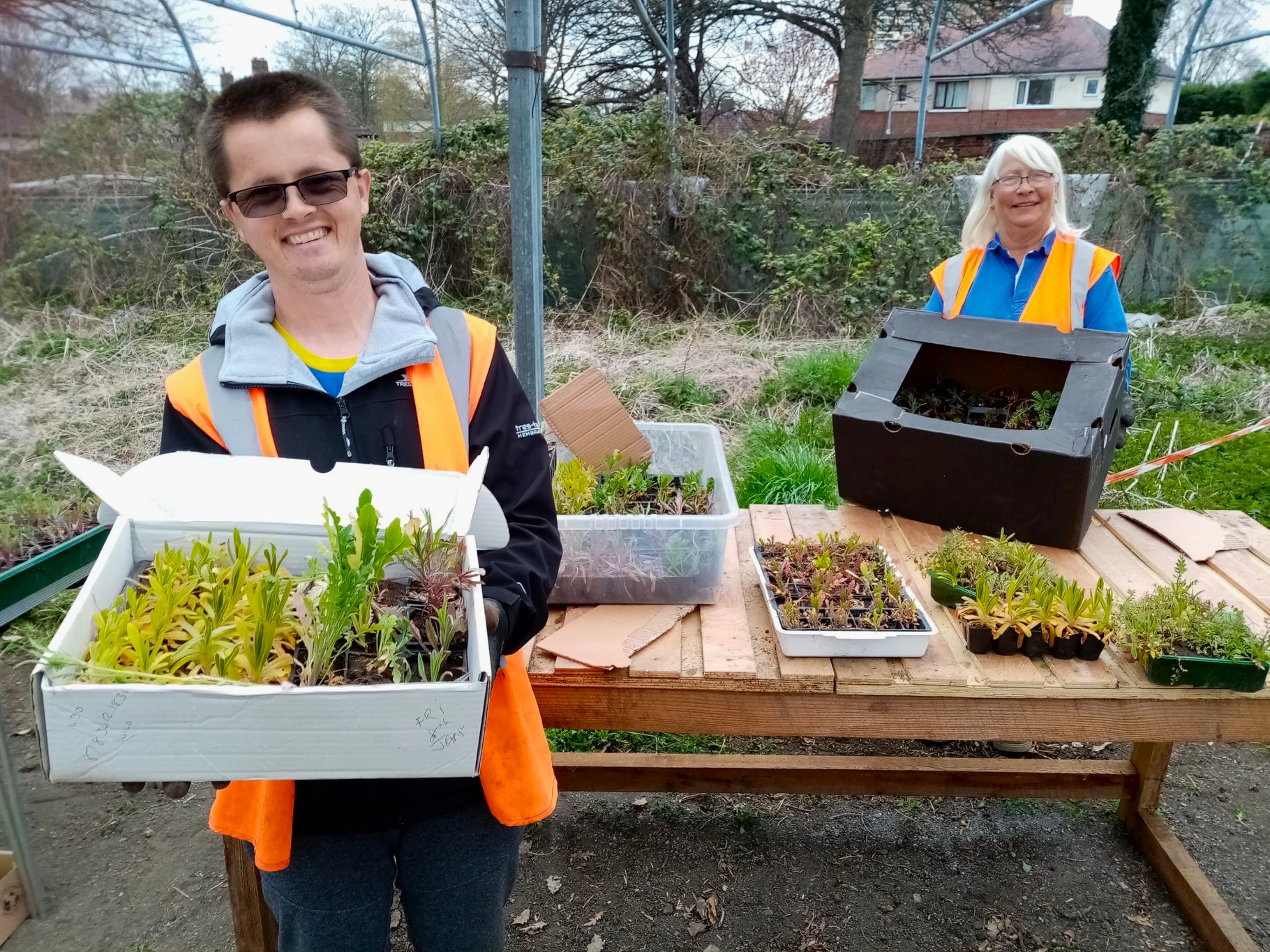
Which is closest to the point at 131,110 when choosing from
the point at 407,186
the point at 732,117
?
the point at 407,186

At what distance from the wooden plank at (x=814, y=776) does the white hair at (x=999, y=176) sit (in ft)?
6.29

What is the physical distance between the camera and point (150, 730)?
39.0 inches

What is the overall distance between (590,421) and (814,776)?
52.7 inches

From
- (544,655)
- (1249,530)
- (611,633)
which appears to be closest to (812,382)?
(1249,530)

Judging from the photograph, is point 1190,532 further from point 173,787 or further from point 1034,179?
point 173,787

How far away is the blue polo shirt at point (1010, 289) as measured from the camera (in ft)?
9.50

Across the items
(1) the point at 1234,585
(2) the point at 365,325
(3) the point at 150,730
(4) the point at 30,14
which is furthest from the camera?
(4) the point at 30,14

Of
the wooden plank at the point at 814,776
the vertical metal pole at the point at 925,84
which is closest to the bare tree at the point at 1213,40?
the vertical metal pole at the point at 925,84

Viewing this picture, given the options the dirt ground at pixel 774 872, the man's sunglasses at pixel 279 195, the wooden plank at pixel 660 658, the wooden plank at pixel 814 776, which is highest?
the man's sunglasses at pixel 279 195

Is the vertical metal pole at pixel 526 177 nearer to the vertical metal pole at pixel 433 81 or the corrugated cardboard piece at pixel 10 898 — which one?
the corrugated cardboard piece at pixel 10 898

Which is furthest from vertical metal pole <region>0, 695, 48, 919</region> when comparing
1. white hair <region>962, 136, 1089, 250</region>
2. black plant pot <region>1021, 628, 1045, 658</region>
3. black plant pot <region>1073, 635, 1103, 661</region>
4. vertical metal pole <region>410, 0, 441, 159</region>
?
vertical metal pole <region>410, 0, 441, 159</region>

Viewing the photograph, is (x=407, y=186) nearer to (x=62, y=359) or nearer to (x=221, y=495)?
(x=62, y=359)

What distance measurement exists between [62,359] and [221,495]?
552cm

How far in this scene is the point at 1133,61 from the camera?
10.0 m
